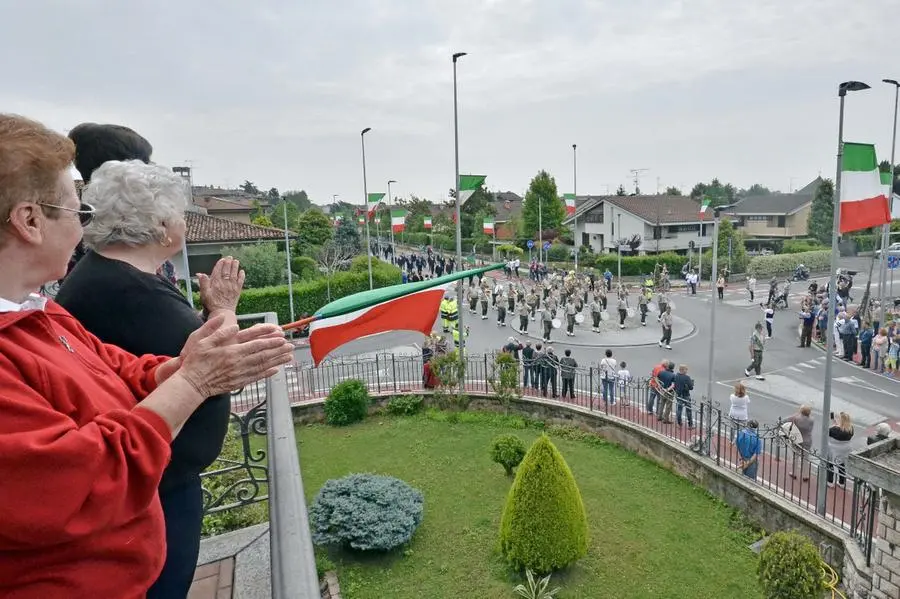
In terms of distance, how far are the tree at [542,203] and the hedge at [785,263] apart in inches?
713

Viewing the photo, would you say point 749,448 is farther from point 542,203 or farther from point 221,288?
point 542,203

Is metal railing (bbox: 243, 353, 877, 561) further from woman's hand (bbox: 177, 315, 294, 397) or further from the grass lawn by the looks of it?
woman's hand (bbox: 177, 315, 294, 397)

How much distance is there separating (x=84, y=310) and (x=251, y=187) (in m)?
140

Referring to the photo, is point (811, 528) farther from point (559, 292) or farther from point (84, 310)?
point (559, 292)

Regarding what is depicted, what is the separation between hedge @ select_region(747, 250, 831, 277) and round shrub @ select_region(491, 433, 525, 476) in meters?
37.4

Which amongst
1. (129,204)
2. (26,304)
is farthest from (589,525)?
(26,304)

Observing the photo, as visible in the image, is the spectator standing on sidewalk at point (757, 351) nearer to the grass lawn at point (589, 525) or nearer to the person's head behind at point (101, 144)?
the grass lawn at point (589, 525)

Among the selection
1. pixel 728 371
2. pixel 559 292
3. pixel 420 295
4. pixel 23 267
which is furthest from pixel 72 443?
pixel 559 292

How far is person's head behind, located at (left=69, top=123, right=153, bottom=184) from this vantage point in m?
2.88

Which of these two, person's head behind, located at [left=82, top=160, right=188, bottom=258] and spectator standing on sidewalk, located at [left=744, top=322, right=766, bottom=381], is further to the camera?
spectator standing on sidewalk, located at [left=744, top=322, right=766, bottom=381]

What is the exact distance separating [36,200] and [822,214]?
69.8 m

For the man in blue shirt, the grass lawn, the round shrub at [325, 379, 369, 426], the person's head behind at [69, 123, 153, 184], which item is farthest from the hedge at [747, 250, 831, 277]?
the person's head behind at [69, 123, 153, 184]

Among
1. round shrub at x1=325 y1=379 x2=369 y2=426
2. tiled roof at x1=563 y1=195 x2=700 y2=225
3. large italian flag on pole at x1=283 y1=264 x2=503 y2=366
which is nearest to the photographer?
large italian flag on pole at x1=283 y1=264 x2=503 y2=366

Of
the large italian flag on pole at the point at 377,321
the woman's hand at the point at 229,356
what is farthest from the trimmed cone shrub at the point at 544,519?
the woman's hand at the point at 229,356
